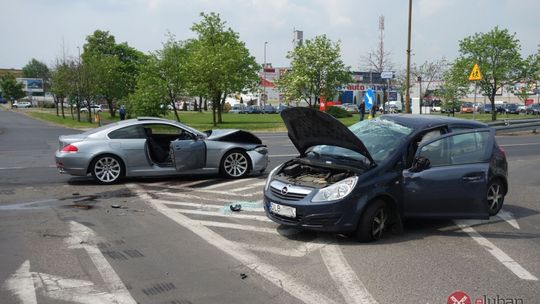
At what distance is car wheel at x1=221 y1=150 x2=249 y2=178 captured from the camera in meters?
11.4

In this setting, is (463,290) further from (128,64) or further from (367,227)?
(128,64)

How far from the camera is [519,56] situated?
3794 cm

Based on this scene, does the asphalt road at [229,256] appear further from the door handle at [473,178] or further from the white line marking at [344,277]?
the door handle at [473,178]

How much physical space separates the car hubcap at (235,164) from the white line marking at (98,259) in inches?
175

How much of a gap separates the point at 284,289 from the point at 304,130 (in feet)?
9.82

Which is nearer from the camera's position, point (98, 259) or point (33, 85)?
point (98, 259)

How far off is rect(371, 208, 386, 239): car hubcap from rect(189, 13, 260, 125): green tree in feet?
104

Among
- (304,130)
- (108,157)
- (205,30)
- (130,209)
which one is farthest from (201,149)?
(205,30)

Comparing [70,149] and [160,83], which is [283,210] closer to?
[70,149]

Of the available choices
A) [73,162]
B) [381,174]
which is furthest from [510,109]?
[381,174]

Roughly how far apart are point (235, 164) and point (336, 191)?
18.2ft

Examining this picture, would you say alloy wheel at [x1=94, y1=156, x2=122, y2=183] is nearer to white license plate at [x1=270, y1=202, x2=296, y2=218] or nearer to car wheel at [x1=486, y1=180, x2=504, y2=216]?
white license plate at [x1=270, y1=202, x2=296, y2=218]

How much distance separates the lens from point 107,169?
10.7 meters

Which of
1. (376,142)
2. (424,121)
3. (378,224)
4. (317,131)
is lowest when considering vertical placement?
(378,224)
